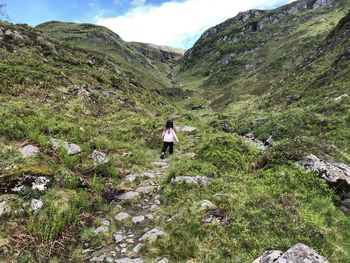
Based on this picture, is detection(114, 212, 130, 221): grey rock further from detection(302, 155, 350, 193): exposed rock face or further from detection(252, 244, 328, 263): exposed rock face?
detection(302, 155, 350, 193): exposed rock face

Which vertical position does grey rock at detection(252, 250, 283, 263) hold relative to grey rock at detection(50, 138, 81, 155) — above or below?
below

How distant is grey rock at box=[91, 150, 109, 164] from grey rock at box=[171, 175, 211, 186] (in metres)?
3.75

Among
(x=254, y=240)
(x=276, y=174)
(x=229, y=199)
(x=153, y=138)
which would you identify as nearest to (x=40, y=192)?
(x=229, y=199)

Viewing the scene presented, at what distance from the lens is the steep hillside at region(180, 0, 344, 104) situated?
88.0 m

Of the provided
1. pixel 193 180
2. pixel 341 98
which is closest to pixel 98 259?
pixel 193 180

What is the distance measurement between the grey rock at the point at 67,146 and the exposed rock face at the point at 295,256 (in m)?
10.0

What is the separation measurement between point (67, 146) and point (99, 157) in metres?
1.53

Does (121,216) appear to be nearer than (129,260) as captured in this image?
No

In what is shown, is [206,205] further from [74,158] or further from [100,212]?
[74,158]

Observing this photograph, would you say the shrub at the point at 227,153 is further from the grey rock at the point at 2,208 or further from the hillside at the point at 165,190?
the grey rock at the point at 2,208

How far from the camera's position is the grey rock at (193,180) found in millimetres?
13406

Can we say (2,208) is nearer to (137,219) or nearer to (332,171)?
(137,219)

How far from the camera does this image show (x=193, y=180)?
1353 cm

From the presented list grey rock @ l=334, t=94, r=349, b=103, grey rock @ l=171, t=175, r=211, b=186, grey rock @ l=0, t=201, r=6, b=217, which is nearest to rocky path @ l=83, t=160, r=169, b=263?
grey rock @ l=171, t=175, r=211, b=186
